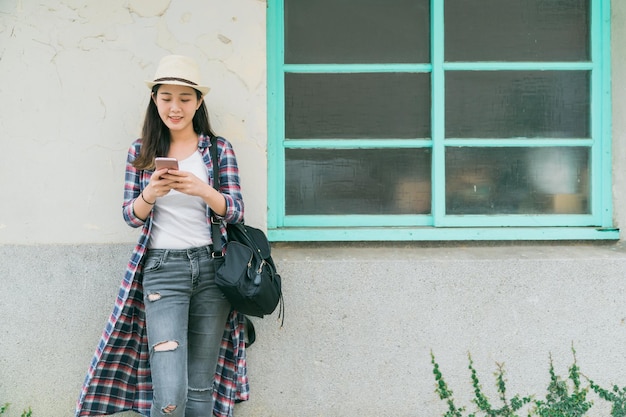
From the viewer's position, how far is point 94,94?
3.16m

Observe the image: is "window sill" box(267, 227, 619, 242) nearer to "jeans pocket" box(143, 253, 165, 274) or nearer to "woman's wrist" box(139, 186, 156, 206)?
"jeans pocket" box(143, 253, 165, 274)

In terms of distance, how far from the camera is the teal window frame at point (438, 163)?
130 inches

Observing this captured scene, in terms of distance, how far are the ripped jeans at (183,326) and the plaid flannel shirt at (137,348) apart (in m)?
0.16

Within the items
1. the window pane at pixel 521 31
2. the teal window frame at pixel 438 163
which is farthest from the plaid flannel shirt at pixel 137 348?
the window pane at pixel 521 31

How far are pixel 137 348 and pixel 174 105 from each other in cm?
118

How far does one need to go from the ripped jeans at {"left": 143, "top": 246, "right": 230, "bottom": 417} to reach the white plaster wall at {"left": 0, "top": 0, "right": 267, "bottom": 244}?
65 cm

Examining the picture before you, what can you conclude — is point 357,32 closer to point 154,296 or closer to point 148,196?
point 148,196

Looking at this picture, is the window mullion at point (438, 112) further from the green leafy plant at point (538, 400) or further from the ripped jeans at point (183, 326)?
the ripped jeans at point (183, 326)

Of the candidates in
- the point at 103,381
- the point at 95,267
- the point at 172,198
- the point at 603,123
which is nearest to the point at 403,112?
the point at 603,123

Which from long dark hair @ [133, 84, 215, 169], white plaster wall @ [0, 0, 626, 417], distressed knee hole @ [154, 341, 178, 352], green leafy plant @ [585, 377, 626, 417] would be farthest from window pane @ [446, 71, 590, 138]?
distressed knee hole @ [154, 341, 178, 352]

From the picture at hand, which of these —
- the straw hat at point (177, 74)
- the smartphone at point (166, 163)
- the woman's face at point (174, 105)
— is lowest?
the smartphone at point (166, 163)

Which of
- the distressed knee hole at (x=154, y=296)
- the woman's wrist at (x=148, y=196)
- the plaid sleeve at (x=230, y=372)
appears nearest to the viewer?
the woman's wrist at (x=148, y=196)

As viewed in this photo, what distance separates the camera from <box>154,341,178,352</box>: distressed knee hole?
253 centimetres

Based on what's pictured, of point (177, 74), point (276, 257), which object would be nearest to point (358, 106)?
point (276, 257)
